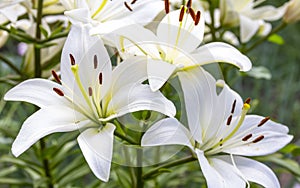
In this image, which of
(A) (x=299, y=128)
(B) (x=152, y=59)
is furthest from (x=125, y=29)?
(A) (x=299, y=128)

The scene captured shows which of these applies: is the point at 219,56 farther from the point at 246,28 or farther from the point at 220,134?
the point at 246,28

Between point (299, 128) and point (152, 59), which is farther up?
point (152, 59)

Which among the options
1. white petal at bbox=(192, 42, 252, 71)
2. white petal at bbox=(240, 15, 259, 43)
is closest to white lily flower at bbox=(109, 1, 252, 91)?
white petal at bbox=(192, 42, 252, 71)

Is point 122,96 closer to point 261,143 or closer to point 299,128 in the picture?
point 261,143

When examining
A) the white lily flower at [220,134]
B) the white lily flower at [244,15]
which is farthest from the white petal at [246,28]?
Answer: the white lily flower at [220,134]

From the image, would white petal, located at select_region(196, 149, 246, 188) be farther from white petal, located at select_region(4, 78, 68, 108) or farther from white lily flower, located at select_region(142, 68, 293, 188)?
white petal, located at select_region(4, 78, 68, 108)
